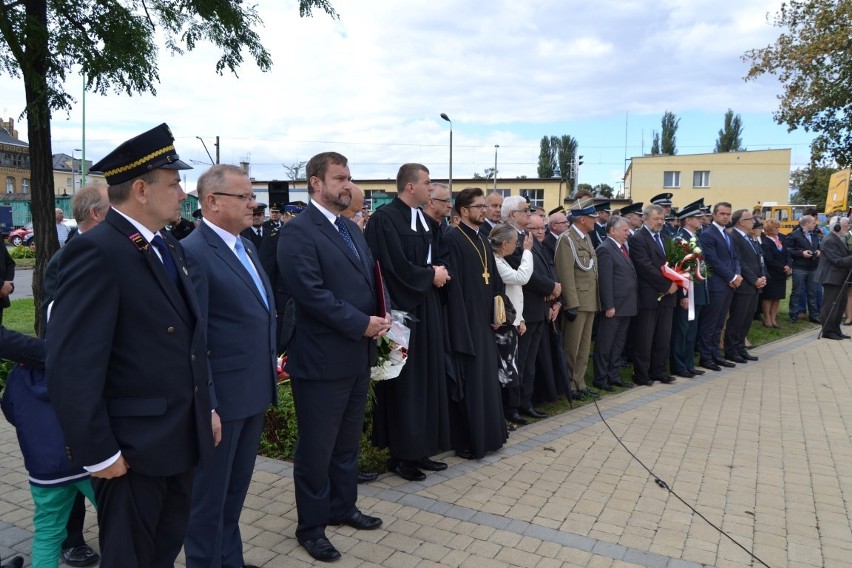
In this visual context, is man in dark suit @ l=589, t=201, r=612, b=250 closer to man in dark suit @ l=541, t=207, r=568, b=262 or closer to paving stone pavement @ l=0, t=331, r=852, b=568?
man in dark suit @ l=541, t=207, r=568, b=262

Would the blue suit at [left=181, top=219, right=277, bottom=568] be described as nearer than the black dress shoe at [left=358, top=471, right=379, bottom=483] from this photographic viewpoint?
Yes

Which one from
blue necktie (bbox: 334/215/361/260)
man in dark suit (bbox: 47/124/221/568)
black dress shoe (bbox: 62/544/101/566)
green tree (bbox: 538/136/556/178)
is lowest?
black dress shoe (bbox: 62/544/101/566)

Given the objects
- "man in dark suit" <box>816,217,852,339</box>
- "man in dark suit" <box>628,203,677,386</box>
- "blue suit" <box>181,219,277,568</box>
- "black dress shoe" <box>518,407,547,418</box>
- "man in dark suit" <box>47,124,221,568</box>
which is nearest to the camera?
"man in dark suit" <box>47,124,221,568</box>

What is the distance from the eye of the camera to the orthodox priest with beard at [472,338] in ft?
17.3

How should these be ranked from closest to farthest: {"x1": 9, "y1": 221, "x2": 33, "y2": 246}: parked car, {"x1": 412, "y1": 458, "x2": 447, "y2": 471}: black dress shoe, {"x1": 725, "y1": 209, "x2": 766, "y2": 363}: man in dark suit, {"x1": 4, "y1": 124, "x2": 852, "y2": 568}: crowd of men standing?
{"x1": 4, "y1": 124, "x2": 852, "y2": 568}: crowd of men standing → {"x1": 412, "y1": 458, "x2": 447, "y2": 471}: black dress shoe → {"x1": 725, "y1": 209, "x2": 766, "y2": 363}: man in dark suit → {"x1": 9, "y1": 221, "x2": 33, "y2": 246}: parked car

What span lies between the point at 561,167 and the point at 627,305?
68.7 m

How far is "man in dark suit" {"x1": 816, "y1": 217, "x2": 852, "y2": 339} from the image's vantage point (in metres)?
11.9

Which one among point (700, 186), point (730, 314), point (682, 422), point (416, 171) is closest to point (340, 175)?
point (416, 171)

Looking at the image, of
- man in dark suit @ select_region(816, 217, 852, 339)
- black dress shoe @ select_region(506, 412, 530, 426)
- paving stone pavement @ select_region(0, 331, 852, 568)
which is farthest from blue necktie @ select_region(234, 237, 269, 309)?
man in dark suit @ select_region(816, 217, 852, 339)

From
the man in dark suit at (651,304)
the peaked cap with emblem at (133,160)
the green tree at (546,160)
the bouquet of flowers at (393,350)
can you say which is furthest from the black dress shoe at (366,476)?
the green tree at (546,160)

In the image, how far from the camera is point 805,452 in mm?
5883

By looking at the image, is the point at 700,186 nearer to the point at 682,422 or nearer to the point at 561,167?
the point at 561,167

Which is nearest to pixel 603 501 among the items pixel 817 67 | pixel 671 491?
pixel 671 491

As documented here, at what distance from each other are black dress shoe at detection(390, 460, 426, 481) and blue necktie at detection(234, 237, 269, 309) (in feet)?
7.49
